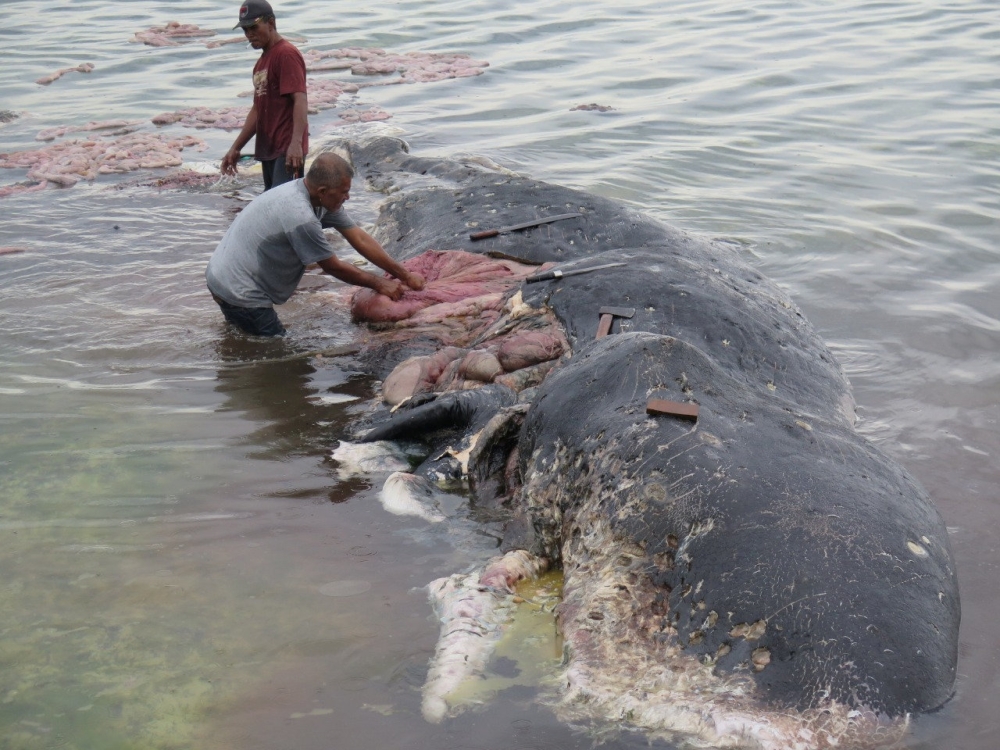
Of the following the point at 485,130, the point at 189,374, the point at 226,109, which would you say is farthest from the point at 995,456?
the point at 226,109

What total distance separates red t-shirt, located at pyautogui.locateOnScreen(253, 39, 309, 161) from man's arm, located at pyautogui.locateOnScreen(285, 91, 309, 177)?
52 mm

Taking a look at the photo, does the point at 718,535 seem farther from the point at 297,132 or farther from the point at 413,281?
the point at 297,132

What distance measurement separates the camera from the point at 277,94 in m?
9.05

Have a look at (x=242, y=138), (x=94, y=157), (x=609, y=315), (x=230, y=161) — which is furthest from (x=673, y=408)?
(x=94, y=157)

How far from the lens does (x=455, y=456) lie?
518 centimetres

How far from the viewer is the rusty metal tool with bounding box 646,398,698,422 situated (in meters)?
3.96

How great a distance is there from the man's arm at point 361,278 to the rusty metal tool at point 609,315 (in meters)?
1.80

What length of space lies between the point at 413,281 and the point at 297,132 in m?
2.76

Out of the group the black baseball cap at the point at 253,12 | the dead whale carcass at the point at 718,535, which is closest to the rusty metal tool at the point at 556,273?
the dead whale carcass at the point at 718,535

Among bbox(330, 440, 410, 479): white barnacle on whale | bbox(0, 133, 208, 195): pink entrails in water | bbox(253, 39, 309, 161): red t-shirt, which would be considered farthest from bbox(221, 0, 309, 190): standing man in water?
bbox(330, 440, 410, 479): white barnacle on whale

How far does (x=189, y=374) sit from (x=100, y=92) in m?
10.3

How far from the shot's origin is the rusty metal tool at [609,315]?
213 inches

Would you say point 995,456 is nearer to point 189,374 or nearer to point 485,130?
point 189,374

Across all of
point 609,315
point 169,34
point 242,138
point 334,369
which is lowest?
point 334,369
